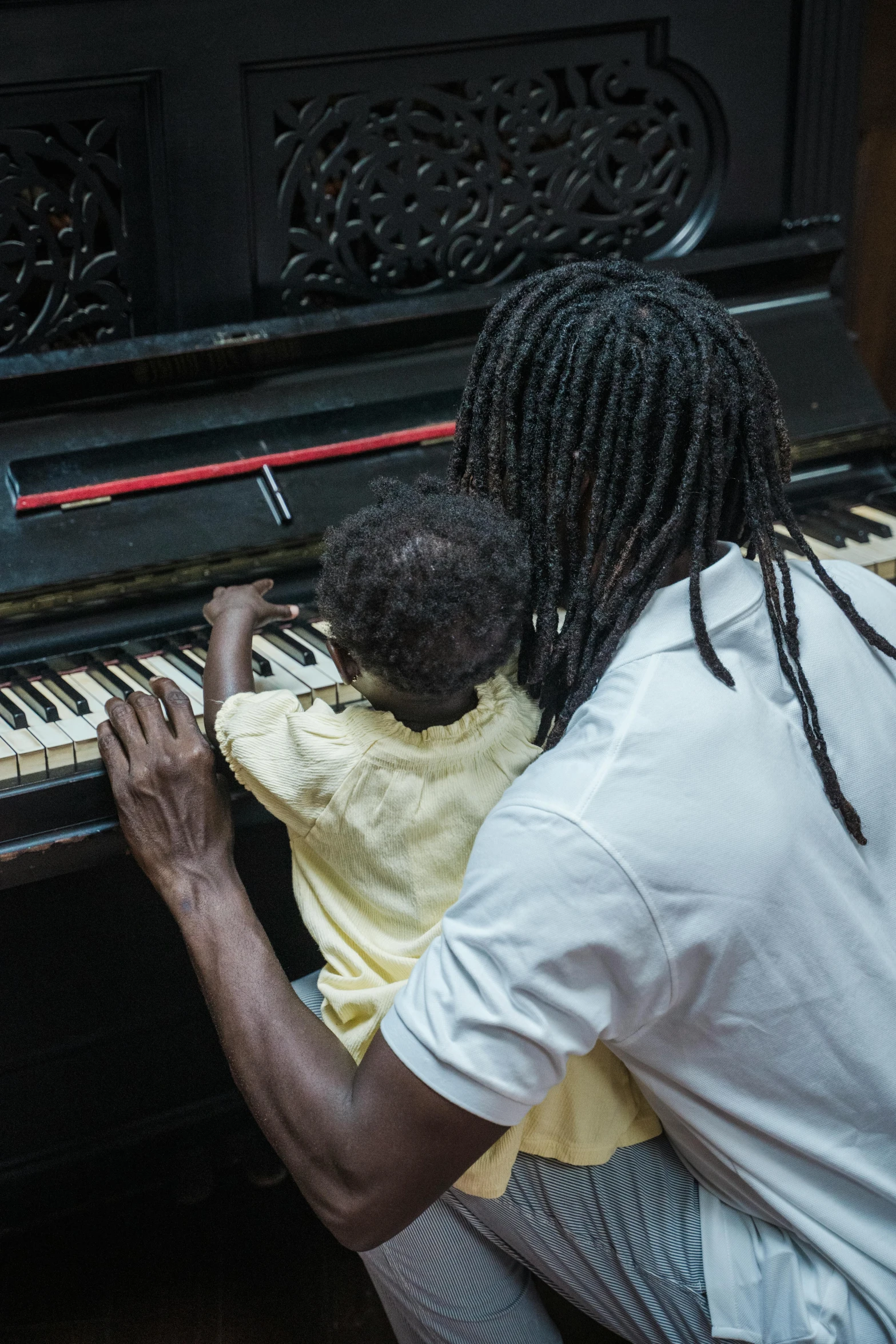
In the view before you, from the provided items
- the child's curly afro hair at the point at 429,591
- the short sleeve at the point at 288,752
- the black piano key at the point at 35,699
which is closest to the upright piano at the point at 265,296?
the black piano key at the point at 35,699

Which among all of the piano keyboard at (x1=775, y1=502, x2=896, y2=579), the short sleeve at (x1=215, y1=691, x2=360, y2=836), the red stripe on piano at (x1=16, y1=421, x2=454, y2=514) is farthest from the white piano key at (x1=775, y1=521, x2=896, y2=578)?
the short sleeve at (x1=215, y1=691, x2=360, y2=836)

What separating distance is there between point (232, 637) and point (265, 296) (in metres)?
0.66

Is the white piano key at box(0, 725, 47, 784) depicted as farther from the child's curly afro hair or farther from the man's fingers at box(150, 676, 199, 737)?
the child's curly afro hair

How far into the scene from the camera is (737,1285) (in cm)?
106

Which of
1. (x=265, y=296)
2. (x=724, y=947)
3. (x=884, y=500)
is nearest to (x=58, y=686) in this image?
(x=265, y=296)

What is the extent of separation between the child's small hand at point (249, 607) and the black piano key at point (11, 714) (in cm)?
22

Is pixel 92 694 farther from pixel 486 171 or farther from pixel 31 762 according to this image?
pixel 486 171

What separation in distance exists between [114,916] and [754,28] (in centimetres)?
159

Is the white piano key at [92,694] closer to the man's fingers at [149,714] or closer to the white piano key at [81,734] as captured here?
the white piano key at [81,734]

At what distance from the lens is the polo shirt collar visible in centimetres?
99

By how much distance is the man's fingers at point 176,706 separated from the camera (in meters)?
1.23

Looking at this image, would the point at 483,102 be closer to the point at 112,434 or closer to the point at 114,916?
the point at 112,434

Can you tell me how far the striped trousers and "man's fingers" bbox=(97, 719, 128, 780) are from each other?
1.02 ft

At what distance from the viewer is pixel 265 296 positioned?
1814 mm
